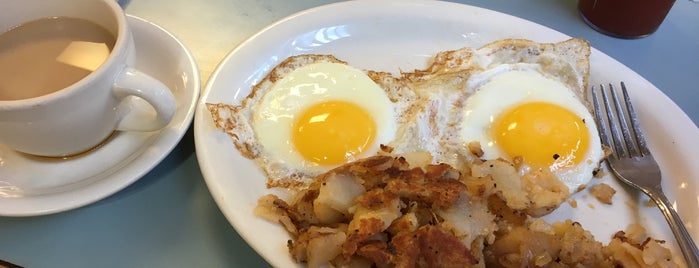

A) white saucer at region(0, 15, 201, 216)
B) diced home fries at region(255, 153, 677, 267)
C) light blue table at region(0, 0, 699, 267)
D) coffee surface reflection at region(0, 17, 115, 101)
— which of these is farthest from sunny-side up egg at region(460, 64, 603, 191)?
coffee surface reflection at region(0, 17, 115, 101)

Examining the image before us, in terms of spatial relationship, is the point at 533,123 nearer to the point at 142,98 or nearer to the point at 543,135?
the point at 543,135

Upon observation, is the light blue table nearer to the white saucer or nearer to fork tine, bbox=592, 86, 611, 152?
the white saucer

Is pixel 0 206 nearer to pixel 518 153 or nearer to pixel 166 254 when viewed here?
pixel 166 254

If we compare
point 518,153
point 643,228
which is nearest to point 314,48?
point 518,153

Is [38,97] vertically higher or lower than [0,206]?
higher

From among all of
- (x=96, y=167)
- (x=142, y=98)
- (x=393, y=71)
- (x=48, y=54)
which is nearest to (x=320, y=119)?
(x=393, y=71)

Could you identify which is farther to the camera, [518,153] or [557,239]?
[518,153]

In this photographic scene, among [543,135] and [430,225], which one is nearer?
[430,225]
